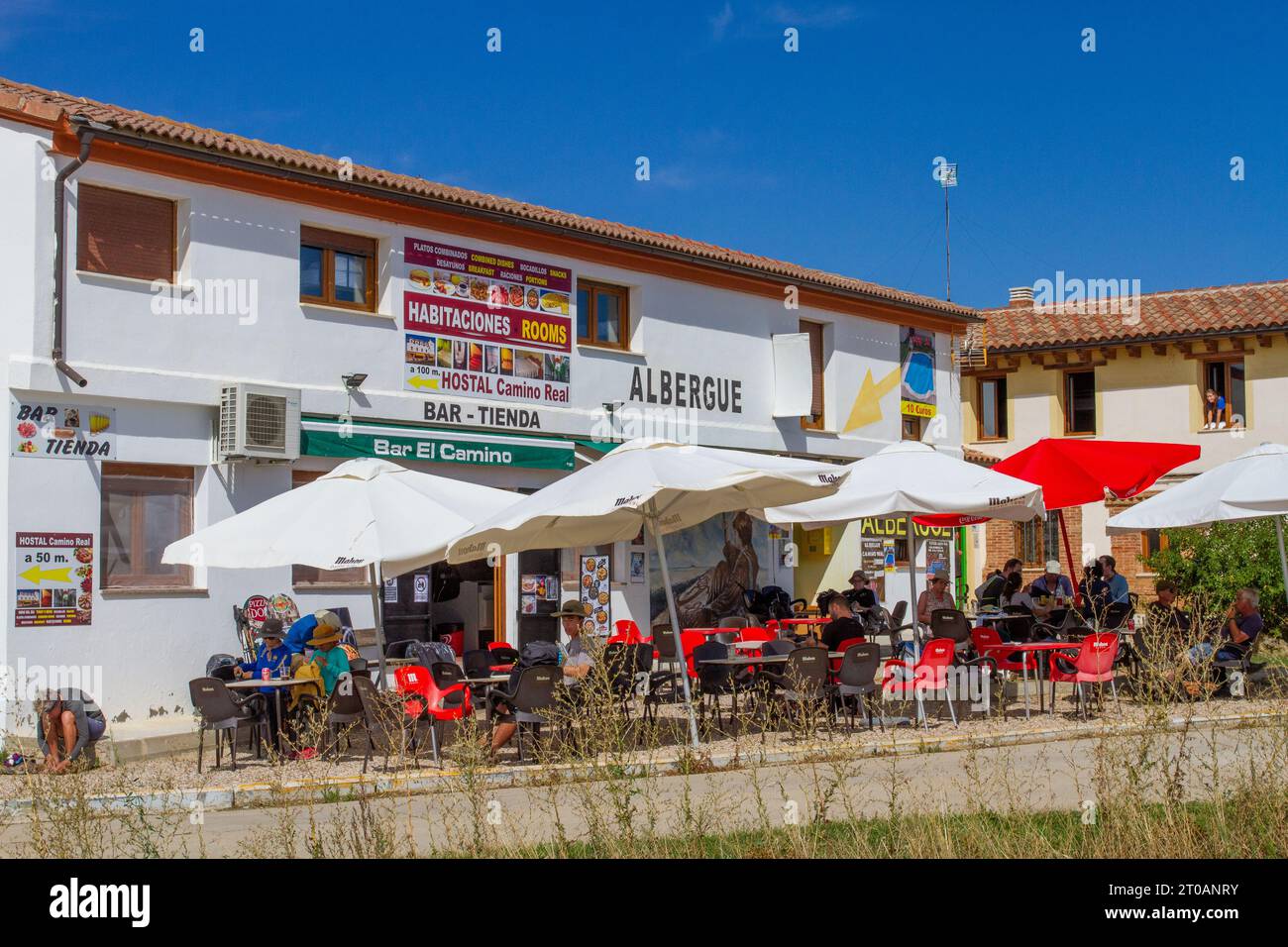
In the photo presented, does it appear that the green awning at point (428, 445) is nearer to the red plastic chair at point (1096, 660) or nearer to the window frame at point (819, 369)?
the window frame at point (819, 369)

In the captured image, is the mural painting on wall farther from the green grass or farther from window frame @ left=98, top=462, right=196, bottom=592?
the green grass

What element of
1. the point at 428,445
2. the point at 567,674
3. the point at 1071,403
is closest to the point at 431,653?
the point at 567,674

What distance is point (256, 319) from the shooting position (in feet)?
53.6

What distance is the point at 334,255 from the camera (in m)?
17.4

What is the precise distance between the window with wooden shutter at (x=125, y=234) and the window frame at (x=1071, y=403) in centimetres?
2550

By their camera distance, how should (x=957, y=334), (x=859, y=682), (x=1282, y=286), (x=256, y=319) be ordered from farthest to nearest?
1. (x=1282, y=286)
2. (x=957, y=334)
3. (x=256, y=319)
4. (x=859, y=682)

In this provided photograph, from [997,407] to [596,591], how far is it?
20451 millimetres

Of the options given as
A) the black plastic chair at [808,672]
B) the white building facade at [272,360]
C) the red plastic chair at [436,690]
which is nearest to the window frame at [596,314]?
the white building facade at [272,360]

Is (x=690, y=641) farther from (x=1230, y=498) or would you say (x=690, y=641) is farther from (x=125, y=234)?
(x=125, y=234)

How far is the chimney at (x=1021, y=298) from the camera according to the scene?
4106 cm

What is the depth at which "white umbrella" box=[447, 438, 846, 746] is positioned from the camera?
11.9 metres
